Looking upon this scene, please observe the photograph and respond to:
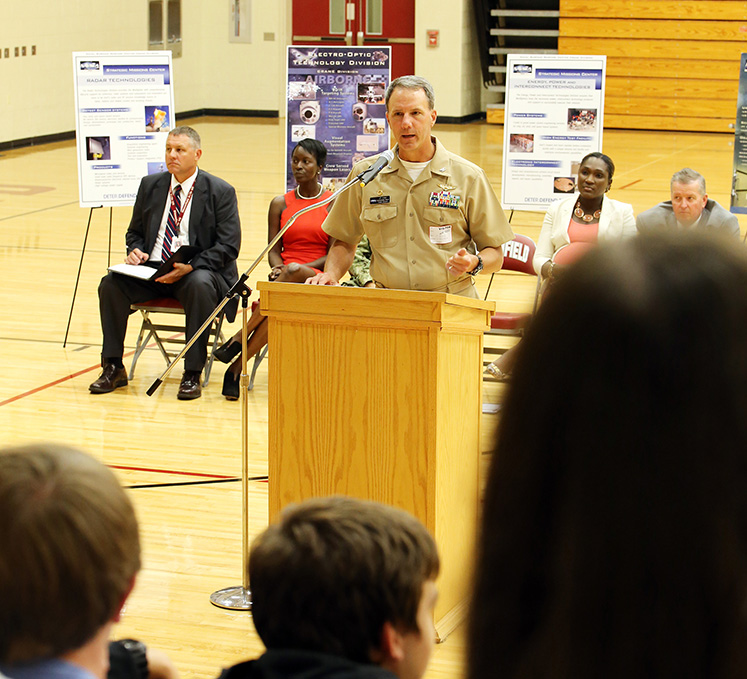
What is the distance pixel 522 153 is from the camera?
26.1 feet

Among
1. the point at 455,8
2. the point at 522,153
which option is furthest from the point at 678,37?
the point at 522,153

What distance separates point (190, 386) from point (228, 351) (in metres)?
0.30

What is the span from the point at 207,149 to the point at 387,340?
561 inches

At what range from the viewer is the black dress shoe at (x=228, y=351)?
6.37m

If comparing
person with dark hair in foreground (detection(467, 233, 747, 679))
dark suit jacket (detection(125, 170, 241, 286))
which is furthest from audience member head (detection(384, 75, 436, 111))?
person with dark hair in foreground (detection(467, 233, 747, 679))

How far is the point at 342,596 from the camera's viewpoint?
1148 mm

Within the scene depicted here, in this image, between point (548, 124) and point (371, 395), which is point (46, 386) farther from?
point (548, 124)

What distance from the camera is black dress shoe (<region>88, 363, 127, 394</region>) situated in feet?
21.2

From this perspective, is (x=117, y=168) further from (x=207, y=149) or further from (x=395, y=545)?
(x=207, y=149)

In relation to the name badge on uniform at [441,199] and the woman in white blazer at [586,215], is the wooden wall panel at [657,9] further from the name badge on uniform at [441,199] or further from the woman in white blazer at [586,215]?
the name badge on uniform at [441,199]

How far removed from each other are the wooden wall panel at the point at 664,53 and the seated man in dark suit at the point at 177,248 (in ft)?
46.8

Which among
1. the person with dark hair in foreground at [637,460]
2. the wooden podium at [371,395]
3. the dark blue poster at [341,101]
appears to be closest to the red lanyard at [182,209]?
the dark blue poster at [341,101]

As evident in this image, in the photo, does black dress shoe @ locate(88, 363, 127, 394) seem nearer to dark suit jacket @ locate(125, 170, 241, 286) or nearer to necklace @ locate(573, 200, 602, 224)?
dark suit jacket @ locate(125, 170, 241, 286)

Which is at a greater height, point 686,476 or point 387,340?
point 686,476
